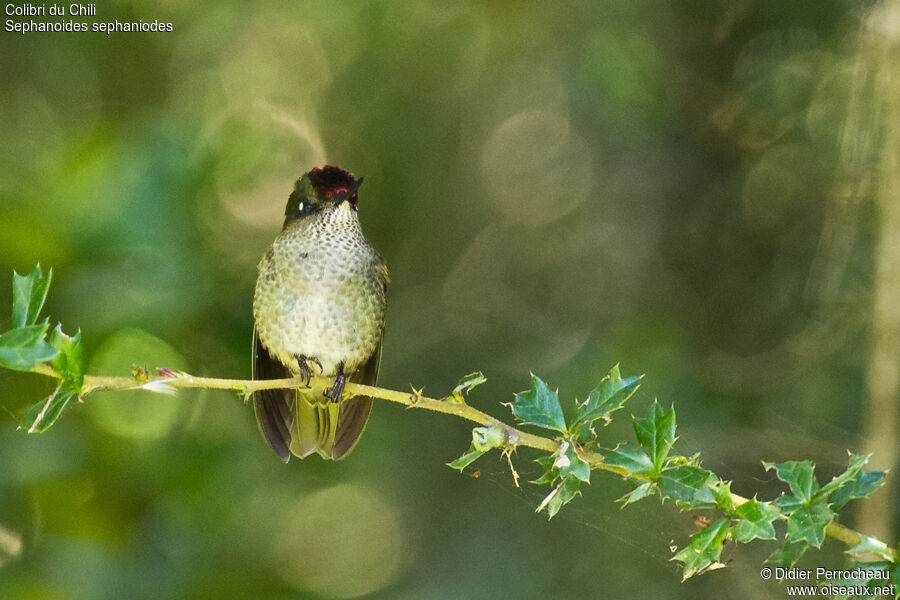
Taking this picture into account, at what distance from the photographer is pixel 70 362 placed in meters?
1.75

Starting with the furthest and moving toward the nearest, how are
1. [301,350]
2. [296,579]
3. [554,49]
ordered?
[554,49]
[296,579]
[301,350]

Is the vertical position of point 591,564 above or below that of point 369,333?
below

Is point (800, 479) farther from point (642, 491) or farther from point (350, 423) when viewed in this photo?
point (350, 423)

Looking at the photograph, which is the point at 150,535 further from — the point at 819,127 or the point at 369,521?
the point at 819,127

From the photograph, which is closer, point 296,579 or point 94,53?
point 296,579

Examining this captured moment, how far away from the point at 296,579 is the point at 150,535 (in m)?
0.92

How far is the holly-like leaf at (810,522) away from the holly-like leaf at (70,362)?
127 cm

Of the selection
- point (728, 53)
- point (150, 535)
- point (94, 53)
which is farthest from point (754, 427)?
point (94, 53)

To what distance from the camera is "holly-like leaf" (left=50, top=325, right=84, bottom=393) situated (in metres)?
1.74

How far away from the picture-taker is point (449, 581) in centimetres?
475

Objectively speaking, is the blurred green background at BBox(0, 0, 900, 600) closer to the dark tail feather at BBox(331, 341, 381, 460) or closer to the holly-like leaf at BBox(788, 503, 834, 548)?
the dark tail feather at BBox(331, 341, 381, 460)

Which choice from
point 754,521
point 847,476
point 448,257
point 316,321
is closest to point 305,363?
point 316,321

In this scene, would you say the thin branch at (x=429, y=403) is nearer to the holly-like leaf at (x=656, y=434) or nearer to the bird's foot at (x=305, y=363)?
the holly-like leaf at (x=656, y=434)

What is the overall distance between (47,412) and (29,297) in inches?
8.0
